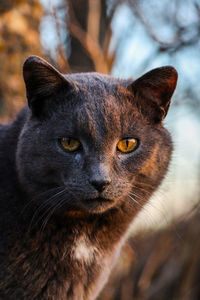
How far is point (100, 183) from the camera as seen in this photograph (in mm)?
1730

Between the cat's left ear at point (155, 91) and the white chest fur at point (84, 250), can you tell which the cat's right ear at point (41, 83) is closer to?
the cat's left ear at point (155, 91)

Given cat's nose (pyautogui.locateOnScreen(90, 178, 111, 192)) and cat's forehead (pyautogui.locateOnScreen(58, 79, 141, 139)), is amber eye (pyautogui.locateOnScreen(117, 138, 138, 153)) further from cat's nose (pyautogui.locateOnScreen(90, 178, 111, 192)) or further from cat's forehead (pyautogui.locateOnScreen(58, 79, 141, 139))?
cat's nose (pyautogui.locateOnScreen(90, 178, 111, 192))

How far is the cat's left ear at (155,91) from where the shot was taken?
2.04 m

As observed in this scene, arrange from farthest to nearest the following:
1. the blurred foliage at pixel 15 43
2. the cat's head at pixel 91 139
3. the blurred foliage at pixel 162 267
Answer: the blurred foliage at pixel 162 267 < the blurred foliage at pixel 15 43 < the cat's head at pixel 91 139

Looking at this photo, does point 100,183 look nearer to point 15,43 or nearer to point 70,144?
point 70,144

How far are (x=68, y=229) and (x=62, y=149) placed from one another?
1.45 ft

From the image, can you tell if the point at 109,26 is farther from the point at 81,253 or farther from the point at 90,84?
the point at 81,253

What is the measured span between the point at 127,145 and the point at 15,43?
233 cm

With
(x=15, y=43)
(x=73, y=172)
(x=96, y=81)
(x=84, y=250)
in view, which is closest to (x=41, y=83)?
(x=96, y=81)

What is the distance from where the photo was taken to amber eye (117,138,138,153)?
6.36 ft

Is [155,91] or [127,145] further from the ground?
[155,91]

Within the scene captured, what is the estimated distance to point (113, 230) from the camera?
7.12 ft

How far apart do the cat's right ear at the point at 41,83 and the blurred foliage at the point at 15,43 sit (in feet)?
6.04

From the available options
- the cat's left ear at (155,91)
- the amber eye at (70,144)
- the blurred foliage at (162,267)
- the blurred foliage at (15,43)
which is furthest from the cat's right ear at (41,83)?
the blurred foliage at (162,267)
